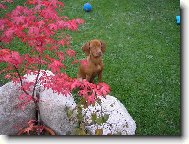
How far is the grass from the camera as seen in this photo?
13.5 ft

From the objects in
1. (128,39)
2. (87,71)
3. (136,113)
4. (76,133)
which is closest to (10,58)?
(76,133)

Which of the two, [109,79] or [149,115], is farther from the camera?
[109,79]

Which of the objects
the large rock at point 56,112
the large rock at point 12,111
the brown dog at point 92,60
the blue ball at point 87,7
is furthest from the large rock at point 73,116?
the blue ball at point 87,7

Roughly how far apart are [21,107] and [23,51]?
161 cm

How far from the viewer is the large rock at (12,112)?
3779 millimetres

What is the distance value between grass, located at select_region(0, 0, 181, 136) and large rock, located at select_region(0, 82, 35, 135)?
1101 mm

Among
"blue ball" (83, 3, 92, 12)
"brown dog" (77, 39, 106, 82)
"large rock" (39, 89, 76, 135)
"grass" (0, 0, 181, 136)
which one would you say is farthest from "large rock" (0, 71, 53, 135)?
"blue ball" (83, 3, 92, 12)

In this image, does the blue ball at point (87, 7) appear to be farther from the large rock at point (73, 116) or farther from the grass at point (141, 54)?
the large rock at point (73, 116)

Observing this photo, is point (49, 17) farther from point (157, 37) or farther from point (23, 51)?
point (157, 37)

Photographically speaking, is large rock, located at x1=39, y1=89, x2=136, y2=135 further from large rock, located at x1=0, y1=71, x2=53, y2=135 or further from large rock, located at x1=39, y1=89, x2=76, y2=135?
large rock, located at x1=0, y1=71, x2=53, y2=135

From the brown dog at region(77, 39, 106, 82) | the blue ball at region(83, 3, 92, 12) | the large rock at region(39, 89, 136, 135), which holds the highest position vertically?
the blue ball at region(83, 3, 92, 12)

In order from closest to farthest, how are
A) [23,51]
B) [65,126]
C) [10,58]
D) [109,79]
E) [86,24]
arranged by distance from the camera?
[10,58] → [65,126] → [109,79] → [23,51] → [86,24]

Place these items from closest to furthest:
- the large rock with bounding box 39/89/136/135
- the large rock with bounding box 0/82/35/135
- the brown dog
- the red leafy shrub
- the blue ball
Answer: the red leafy shrub < the large rock with bounding box 39/89/136/135 < the large rock with bounding box 0/82/35/135 < the brown dog < the blue ball

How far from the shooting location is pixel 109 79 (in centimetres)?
467
